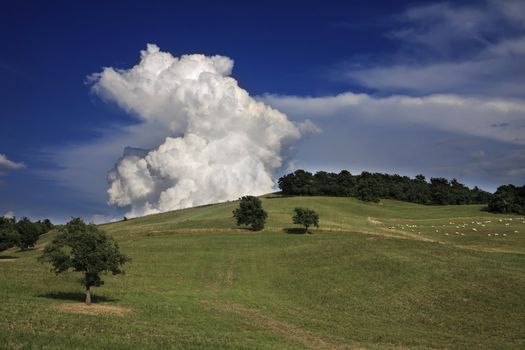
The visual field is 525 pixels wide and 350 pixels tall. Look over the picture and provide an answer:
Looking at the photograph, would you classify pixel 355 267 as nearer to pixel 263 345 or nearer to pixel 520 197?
pixel 263 345

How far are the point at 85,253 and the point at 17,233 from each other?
75939 millimetres

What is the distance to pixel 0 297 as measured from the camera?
141ft

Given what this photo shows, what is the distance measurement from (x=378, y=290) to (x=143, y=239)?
5951cm

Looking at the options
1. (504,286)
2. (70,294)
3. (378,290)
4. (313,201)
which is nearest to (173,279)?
(70,294)

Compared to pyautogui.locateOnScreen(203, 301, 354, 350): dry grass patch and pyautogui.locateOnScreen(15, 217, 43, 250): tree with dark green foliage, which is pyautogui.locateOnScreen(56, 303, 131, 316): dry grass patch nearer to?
pyautogui.locateOnScreen(203, 301, 354, 350): dry grass patch

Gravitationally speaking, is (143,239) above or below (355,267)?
above

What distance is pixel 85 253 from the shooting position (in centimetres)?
4403

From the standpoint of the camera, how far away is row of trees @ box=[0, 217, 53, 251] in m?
106

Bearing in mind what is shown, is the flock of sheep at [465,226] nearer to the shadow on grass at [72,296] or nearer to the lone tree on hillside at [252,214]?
the lone tree on hillside at [252,214]

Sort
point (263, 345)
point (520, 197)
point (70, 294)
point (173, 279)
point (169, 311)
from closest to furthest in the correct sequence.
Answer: point (263, 345) → point (169, 311) → point (70, 294) → point (173, 279) → point (520, 197)

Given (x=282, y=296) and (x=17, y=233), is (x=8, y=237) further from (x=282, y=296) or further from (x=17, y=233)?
(x=282, y=296)

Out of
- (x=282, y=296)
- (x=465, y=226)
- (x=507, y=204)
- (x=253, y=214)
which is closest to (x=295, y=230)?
(x=253, y=214)

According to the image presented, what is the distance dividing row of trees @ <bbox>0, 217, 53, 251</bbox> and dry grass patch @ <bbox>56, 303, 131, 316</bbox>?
244ft

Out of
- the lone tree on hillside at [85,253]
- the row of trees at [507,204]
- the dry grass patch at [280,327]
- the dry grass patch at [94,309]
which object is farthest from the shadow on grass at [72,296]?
the row of trees at [507,204]
